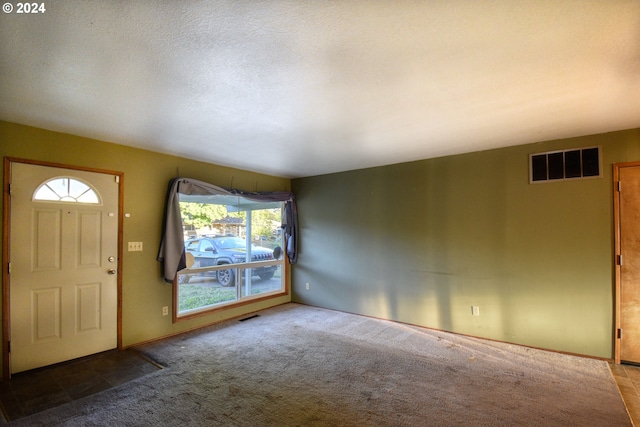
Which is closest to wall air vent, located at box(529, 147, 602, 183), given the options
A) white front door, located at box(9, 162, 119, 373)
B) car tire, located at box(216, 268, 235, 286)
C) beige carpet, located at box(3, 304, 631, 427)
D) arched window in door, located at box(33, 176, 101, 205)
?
beige carpet, located at box(3, 304, 631, 427)

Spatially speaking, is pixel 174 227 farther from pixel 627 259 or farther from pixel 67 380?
pixel 627 259

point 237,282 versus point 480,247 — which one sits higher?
point 480,247

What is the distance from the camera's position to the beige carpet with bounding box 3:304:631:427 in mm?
2178

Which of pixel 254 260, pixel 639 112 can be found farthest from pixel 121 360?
pixel 639 112

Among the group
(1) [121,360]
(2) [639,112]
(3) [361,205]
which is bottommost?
(1) [121,360]

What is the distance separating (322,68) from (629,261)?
142 inches

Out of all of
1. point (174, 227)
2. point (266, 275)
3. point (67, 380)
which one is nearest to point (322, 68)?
point (174, 227)

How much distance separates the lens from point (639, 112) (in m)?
2.58

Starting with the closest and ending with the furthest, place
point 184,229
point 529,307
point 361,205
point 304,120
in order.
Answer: point 304,120
point 529,307
point 184,229
point 361,205

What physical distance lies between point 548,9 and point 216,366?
3.65 meters

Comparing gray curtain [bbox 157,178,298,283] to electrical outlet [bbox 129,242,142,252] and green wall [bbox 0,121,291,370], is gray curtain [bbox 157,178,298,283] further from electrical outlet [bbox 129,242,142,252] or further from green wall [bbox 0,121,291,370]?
electrical outlet [bbox 129,242,142,252]

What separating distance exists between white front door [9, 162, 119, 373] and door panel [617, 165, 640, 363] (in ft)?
18.0

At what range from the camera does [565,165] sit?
10.9 feet

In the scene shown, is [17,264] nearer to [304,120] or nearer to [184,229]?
[184,229]
